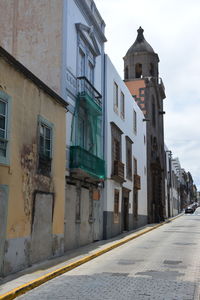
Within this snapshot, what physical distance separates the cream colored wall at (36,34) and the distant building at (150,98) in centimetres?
1799

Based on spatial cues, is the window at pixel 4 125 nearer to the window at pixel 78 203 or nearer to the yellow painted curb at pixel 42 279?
the yellow painted curb at pixel 42 279

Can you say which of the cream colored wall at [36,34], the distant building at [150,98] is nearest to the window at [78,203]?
the cream colored wall at [36,34]

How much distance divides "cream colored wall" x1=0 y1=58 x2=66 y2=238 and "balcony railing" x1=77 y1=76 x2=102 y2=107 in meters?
4.26

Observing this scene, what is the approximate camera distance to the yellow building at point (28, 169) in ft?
31.2

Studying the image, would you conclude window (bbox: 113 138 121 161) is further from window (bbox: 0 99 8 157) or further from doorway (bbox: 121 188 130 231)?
window (bbox: 0 99 8 157)

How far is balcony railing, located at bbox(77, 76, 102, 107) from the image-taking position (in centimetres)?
1634

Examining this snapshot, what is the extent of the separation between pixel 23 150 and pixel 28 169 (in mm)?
610

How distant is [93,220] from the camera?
17.4 meters

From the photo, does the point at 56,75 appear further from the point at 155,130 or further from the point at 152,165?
the point at 155,130

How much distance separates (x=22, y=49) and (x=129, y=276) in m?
11.0

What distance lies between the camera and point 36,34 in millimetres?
16297

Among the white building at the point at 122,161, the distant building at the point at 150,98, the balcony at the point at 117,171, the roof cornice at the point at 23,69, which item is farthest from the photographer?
the distant building at the point at 150,98

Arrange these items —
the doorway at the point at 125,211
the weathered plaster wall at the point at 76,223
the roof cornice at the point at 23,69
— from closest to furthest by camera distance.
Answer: the roof cornice at the point at 23,69, the weathered plaster wall at the point at 76,223, the doorway at the point at 125,211

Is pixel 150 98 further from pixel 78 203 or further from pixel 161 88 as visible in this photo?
pixel 78 203
